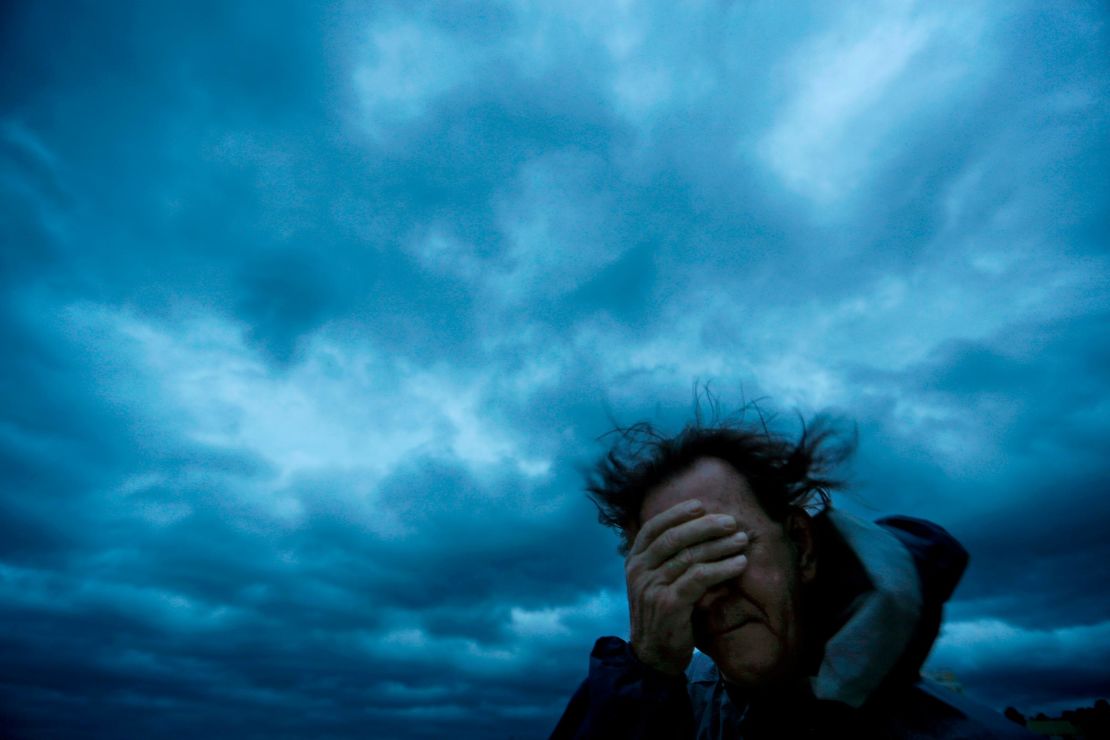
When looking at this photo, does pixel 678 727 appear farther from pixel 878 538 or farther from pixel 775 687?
pixel 878 538

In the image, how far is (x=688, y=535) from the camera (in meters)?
2.91

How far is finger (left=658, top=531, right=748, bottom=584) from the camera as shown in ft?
9.48

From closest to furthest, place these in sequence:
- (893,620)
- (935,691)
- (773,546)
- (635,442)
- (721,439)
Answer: (893,620), (935,691), (773,546), (721,439), (635,442)

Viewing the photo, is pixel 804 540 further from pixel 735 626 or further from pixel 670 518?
pixel 670 518

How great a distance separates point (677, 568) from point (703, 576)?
0.15m

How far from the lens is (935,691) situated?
2.58m

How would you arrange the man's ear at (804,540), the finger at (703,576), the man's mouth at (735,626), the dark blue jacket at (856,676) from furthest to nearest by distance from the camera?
the man's ear at (804,540) → the man's mouth at (735,626) → the finger at (703,576) → the dark blue jacket at (856,676)

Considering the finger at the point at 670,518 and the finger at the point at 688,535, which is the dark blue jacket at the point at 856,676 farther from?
the finger at the point at 670,518

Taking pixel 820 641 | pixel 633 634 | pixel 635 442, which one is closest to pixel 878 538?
pixel 820 641

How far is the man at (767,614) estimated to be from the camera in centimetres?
245

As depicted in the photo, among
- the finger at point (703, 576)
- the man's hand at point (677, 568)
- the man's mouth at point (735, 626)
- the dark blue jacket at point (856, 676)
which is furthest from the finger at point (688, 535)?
the dark blue jacket at point (856, 676)

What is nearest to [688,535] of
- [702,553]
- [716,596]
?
[702,553]

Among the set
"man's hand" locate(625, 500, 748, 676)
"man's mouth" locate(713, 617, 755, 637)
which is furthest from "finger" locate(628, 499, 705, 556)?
"man's mouth" locate(713, 617, 755, 637)

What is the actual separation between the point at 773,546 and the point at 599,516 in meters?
1.57
